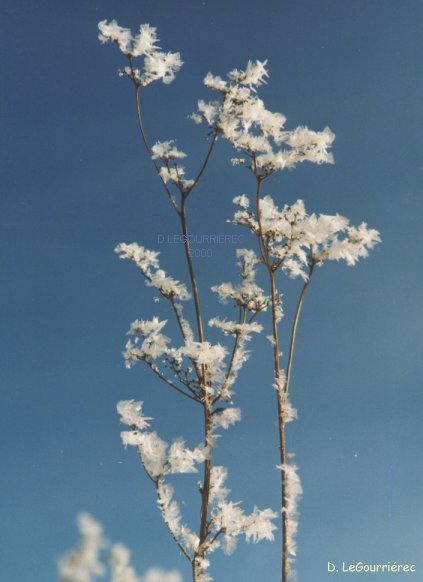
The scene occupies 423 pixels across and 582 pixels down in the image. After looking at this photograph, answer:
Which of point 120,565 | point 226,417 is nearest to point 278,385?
point 226,417

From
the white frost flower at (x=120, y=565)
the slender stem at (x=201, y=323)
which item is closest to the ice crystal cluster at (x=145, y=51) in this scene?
the slender stem at (x=201, y=323)

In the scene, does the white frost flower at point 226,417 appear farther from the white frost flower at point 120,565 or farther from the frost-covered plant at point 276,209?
the white frost flower at point 120,565

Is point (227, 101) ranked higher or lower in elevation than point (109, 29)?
lower

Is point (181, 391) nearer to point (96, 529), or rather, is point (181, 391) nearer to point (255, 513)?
point (255, 513)

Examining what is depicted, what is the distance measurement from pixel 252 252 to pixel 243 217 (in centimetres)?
39

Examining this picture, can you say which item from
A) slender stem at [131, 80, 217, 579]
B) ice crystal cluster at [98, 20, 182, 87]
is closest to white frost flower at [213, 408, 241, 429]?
slender stem at [131, 80, 217, 579]

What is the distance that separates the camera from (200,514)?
16.1ft

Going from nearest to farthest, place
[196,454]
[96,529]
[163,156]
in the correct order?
[96,529] < [196,454] < [163,156]

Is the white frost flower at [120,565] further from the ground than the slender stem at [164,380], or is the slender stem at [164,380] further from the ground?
the slender stem at [164,380]

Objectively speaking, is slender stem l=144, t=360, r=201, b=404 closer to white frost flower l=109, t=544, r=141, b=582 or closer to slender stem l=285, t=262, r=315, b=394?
slender stem l=285, t=262, r=315, b=394

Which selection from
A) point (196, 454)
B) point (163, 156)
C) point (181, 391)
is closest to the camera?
point (196, 454)

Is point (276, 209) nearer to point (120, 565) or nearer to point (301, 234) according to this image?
point (301, 234)

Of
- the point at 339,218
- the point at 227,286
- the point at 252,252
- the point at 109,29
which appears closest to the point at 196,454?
the point at 227,286

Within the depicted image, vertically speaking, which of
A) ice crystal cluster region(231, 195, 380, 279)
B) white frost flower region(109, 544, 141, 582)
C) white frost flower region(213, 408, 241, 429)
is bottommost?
white frost flower region(109, 544, 141, 582)
